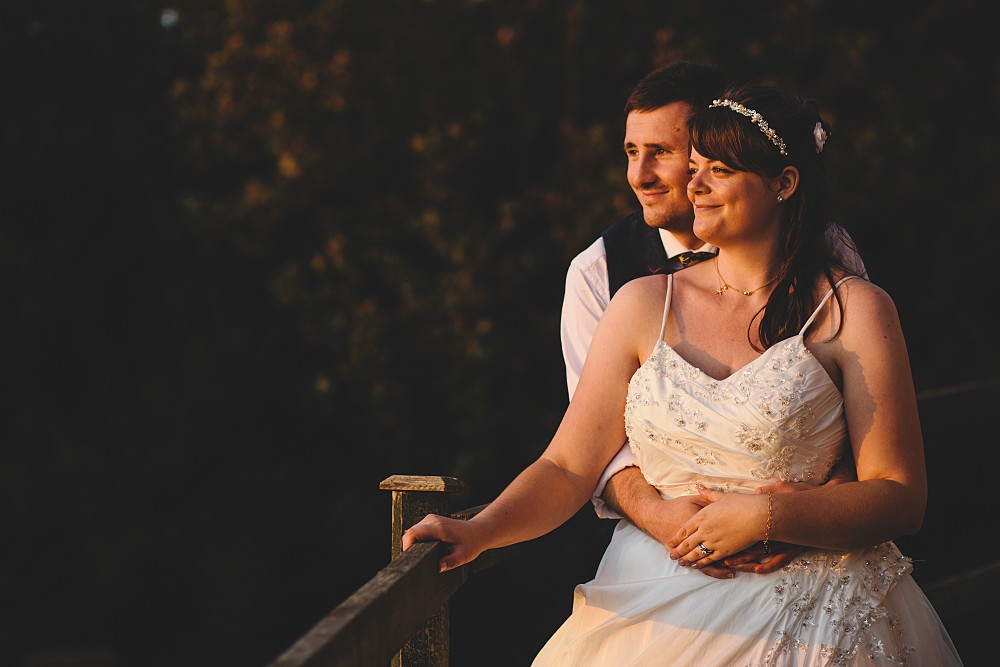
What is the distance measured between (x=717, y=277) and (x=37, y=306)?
24.8ft

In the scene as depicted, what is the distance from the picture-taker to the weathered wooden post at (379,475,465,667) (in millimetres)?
2758

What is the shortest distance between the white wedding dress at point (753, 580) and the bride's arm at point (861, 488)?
6 cm

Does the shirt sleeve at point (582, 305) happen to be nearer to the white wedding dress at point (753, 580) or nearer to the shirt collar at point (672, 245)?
the shirt collar at point (672, 245)

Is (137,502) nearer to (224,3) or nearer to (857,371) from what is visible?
(224,3)

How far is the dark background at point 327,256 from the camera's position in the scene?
8008 mm

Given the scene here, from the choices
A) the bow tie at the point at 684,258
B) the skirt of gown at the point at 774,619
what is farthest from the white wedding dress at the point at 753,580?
the bow tie at the point at 684,258

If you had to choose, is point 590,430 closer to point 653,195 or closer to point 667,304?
point 667,304

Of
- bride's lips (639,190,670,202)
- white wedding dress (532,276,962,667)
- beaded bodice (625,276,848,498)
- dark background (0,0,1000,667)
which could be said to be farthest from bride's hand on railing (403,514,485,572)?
dark background (0,0,1000,667)

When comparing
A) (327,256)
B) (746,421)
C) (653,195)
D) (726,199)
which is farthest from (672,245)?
(327,256)

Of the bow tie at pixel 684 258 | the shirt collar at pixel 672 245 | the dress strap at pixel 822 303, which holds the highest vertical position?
the shirt collar at pixel 672 245

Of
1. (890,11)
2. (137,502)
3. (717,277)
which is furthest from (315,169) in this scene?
(717,277)

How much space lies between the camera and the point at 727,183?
2.56 meters

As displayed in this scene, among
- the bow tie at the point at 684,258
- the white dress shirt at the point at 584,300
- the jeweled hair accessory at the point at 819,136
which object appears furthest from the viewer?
the white dress shirt at the point at 584,300

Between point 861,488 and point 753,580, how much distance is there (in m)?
0.29
